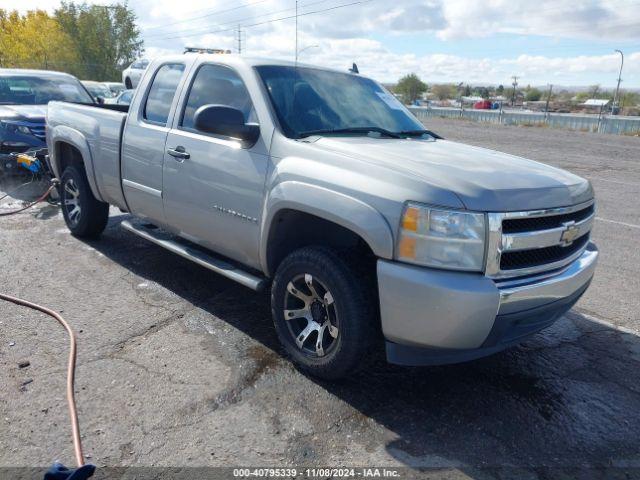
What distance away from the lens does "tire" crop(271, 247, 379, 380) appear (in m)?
3.00

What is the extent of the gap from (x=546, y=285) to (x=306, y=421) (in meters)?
1.50

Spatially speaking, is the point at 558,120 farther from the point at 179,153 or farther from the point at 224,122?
the point at 224,122

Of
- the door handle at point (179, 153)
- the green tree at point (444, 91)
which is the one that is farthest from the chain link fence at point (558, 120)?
the green tree at point (444, 91)

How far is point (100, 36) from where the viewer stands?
58.1m

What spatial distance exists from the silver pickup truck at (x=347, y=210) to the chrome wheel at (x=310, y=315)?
12 mm

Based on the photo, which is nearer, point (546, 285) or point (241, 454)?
point (241, 454)

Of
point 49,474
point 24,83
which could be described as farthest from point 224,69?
point 24,83

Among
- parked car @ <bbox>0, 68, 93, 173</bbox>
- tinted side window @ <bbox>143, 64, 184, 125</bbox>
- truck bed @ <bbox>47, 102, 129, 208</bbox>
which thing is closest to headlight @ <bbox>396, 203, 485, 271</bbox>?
tinted side window @ <bbox>143, 64, 184, 125</bbox>

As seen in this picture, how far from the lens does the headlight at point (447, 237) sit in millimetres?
2697

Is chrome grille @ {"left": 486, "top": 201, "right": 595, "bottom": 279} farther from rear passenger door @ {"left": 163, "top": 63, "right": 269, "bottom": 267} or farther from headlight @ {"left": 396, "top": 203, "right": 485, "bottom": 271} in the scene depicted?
rear passenger door @ {"left": 163, "top": 63, "right": 269, "bottom": 267}

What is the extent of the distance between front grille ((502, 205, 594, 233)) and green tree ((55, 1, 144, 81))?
60318mm

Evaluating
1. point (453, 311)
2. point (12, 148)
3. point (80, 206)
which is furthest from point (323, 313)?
point (12, 148)

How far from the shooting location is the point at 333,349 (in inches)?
125

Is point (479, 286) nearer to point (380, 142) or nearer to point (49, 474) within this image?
point (380, 142)
